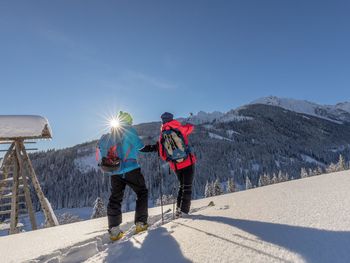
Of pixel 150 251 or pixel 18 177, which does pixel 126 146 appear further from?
pixel 18 177

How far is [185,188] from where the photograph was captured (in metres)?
5.37

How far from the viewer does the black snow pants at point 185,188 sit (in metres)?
5.30

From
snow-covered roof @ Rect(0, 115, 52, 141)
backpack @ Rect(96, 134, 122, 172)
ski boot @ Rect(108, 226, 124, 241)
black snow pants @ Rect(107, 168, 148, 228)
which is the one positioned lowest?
ski boot @ Rect(108, 226, 124, 241)

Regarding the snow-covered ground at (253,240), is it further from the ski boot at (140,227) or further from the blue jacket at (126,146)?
the blue jacket at (126,146)

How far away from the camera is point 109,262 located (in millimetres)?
2602

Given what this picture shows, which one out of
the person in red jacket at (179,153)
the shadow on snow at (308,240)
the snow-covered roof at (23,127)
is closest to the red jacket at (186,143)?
the person in red jacket at (179,153)

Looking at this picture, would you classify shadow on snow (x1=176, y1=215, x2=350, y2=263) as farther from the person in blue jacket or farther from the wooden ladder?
the wooden ladder

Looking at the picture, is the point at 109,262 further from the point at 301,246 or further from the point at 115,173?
the point at 115,173

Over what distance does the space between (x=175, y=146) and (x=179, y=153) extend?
0.15 m

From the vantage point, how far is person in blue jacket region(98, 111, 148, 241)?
464 centimetres

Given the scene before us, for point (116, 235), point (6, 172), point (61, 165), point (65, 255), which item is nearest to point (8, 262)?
point (65, 255)

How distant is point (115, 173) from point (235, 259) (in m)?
3.04

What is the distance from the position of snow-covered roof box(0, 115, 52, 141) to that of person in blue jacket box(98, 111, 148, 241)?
8176 mm

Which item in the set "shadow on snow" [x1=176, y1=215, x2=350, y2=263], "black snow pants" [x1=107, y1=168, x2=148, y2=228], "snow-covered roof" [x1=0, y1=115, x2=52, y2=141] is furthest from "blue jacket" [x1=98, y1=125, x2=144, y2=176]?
"snow-covered roof" [x1=0, y1=115, x2=52, y2=141]
